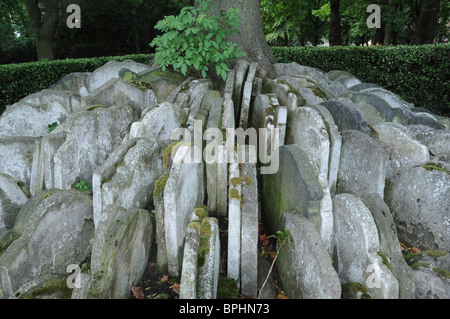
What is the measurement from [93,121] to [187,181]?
6.65 feet

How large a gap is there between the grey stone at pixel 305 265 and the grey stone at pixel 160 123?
224 centimetres

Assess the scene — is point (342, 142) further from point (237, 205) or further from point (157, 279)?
point (157, 279)

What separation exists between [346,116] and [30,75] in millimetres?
8564

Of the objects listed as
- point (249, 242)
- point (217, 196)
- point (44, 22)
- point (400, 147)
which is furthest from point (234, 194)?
point (44, 22)

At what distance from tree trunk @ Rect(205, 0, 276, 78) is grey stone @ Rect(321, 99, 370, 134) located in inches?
90.6

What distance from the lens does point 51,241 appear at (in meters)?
3.58

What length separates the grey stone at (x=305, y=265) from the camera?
274 centimetres

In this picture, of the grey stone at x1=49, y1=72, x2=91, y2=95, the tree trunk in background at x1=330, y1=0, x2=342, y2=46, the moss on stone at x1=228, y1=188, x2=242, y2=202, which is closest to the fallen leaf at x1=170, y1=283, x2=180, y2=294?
the moss on stone at x1=228, y1=188, x2=242, y2=202

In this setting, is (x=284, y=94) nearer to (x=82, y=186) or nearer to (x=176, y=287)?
(x=82, y=186)

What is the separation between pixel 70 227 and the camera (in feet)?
12.4

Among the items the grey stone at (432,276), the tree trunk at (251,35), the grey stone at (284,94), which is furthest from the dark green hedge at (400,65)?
the grey stone at (432,276)

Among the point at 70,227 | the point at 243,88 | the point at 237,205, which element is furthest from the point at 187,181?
the point at 243,88

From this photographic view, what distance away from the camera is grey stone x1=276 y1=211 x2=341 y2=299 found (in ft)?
8.98

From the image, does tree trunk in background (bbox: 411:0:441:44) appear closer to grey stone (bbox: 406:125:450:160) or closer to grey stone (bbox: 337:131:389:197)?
grey stone (bbox: 406:125:450:160)
